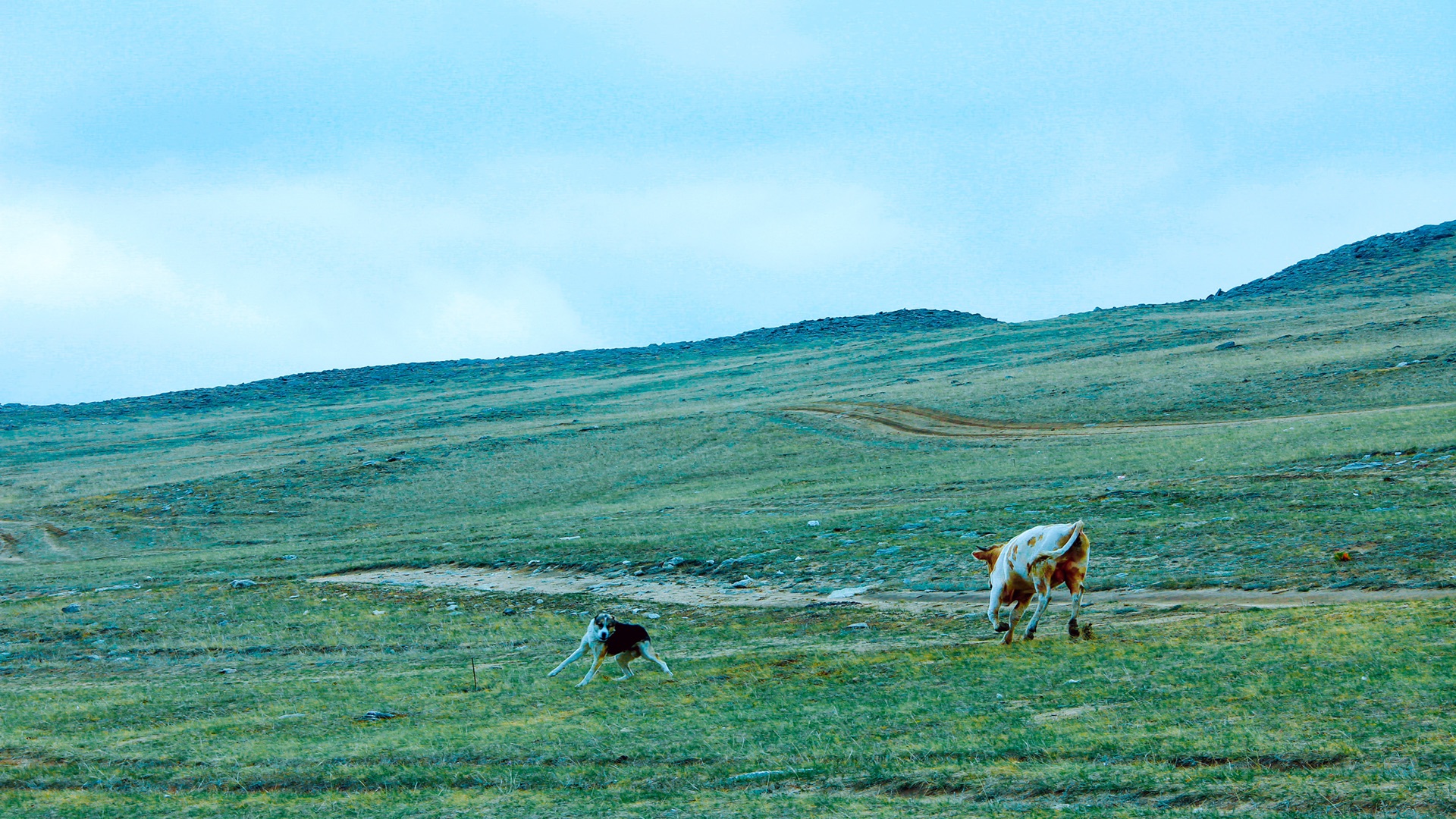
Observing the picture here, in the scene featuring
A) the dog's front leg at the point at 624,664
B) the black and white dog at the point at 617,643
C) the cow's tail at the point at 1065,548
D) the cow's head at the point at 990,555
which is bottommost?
the dog's front leg at the point at 624,664

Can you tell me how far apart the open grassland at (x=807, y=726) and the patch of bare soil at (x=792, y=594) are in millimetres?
1049

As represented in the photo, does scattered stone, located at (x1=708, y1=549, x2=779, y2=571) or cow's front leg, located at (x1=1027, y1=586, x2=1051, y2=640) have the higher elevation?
cow's front leg, located at (x1=1027, y1=586, x2=1051, y2=640)

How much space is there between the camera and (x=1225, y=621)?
556 inches

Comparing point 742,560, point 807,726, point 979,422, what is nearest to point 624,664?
point 807,726

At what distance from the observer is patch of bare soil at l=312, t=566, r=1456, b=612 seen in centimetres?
1583

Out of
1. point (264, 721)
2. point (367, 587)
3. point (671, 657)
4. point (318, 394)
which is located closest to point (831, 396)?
point (367, 587)

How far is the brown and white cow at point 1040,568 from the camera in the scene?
46.7ft

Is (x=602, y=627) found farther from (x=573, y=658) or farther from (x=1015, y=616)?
(x=1015, y=616)

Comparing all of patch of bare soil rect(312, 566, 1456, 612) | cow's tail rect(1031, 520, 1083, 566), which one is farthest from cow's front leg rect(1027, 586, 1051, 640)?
patch of bare soil rect(312, 566, 1456, 612)

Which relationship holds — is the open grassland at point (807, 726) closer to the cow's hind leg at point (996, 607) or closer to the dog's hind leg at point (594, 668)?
the dog's hind leg at point (594, 668)

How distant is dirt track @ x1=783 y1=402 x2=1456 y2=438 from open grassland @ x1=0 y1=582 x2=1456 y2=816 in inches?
1040

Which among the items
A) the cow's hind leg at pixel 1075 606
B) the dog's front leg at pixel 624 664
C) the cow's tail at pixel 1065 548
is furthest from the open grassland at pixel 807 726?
the cow's tail at pixel 1065 548

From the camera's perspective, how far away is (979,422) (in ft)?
159

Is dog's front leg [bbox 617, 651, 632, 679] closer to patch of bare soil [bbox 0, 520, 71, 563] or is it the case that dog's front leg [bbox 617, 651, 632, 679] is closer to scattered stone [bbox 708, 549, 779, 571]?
scattered stone [bbox 708, 549, 779, 571]
